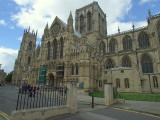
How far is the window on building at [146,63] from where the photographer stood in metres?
32.8

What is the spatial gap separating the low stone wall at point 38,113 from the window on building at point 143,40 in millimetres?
35952

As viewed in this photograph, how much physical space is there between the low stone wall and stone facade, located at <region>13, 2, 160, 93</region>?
69.1ft

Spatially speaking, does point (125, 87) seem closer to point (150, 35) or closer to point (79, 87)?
point (79, 87)

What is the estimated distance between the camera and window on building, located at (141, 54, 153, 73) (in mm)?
32778

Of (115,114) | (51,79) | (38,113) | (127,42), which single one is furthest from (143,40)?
(38,113)

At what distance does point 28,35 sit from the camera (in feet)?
263

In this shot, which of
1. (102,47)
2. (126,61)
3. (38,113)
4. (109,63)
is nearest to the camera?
(38,113)

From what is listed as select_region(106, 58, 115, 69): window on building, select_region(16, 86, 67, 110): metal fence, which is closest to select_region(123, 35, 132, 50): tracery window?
select_region(106, 58, 115, 69): window on building

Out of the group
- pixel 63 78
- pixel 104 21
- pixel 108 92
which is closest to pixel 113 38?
pixel 104 21

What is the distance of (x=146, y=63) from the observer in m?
33.7

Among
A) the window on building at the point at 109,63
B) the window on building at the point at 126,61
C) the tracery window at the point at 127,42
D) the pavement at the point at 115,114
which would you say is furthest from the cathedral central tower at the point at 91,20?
the pavement at the point at 115,114

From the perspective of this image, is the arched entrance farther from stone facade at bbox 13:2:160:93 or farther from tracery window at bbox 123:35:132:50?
tracery window at bbox 123:35:132:50

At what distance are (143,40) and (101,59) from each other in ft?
46.5

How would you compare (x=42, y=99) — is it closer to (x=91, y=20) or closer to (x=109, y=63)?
(x=109, y=63)
